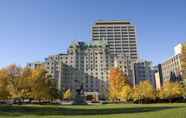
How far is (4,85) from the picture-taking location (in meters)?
62.2

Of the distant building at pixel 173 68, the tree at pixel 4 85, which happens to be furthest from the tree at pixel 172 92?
the tree at pixel 4 85

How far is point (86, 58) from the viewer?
15388cm

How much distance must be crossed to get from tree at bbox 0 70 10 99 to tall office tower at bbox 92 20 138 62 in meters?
125

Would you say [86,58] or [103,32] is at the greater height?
[103,32]

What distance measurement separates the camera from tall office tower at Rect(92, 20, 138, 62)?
18400 cm

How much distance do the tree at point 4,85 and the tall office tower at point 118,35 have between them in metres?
125

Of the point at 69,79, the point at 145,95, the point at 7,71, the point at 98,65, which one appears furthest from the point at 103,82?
the point at 7,71

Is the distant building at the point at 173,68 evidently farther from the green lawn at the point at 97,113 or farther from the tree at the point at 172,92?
the green lawn at the point at 97,113

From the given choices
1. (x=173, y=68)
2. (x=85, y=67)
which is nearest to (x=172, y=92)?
(x=173, y=68)

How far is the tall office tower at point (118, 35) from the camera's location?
604ft

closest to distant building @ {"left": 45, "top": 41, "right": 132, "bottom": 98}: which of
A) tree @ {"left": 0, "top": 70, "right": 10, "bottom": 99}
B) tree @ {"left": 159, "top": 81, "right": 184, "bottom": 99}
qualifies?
tree @ {"left": 159, "top": 81, "right": 184, "bottom": 99}

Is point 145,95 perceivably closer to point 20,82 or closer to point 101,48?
point 20,82

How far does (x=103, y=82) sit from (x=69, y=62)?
1017 inches

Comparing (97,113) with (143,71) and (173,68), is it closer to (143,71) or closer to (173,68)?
(173,68)
